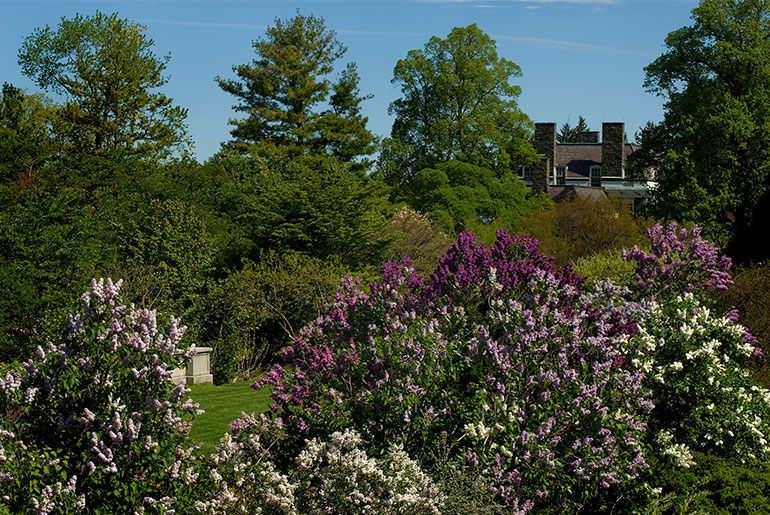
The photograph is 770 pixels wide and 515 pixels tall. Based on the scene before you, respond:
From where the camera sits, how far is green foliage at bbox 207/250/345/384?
856 inches

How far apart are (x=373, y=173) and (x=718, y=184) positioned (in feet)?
57.6

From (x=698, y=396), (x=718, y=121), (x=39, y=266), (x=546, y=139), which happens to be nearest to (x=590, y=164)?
(x=546, y=139)

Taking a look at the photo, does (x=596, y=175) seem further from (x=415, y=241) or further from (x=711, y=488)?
(x=711, y=488)

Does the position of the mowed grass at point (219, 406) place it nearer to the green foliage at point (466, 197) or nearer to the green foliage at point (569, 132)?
the green foliage at point (466, 197)

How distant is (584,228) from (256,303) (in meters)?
15.0

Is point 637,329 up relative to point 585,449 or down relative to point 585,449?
up

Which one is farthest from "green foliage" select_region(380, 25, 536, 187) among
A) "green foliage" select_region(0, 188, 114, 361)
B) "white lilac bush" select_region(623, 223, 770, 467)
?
"white lilac bush" select_region(623, 223, 770, 467)

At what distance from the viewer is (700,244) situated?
39.1 feet

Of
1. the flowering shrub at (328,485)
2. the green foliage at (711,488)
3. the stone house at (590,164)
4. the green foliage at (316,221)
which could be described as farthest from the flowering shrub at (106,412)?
the stone house at (590,164)

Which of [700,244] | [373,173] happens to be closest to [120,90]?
[373,173]

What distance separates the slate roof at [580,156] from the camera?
72.1 m

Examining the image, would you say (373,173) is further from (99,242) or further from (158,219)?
(99,242)

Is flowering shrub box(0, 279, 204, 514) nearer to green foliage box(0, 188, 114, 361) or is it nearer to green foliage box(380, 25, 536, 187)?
green foliage box(0, 188, 114, 361)

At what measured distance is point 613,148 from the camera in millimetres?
69688
